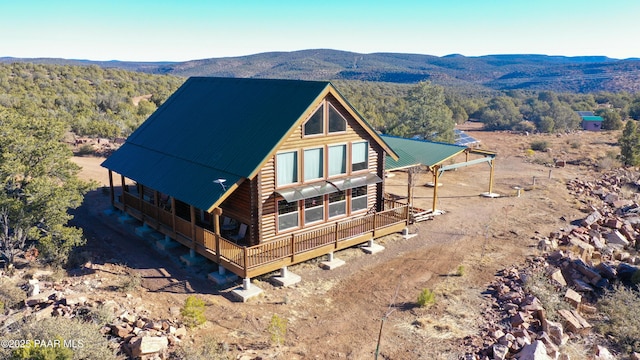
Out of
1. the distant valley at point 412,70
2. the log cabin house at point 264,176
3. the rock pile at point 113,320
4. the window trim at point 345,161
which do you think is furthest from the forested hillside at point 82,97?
the distant valley at point 412,70

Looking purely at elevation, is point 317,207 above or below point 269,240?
above

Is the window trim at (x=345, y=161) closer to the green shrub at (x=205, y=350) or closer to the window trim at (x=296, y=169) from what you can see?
the window trim at (x=296, y=169)

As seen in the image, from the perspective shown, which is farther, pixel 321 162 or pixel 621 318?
pixel 321 162

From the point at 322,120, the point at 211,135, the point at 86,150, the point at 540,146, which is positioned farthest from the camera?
the point at 540,146

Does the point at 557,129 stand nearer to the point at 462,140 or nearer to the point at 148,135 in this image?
the point at 462,140

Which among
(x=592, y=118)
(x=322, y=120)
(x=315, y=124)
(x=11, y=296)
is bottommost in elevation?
(x=11, y=296)

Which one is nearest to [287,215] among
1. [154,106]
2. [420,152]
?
[420,152]

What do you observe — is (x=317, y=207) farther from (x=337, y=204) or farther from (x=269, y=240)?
(x=269, y=240)
